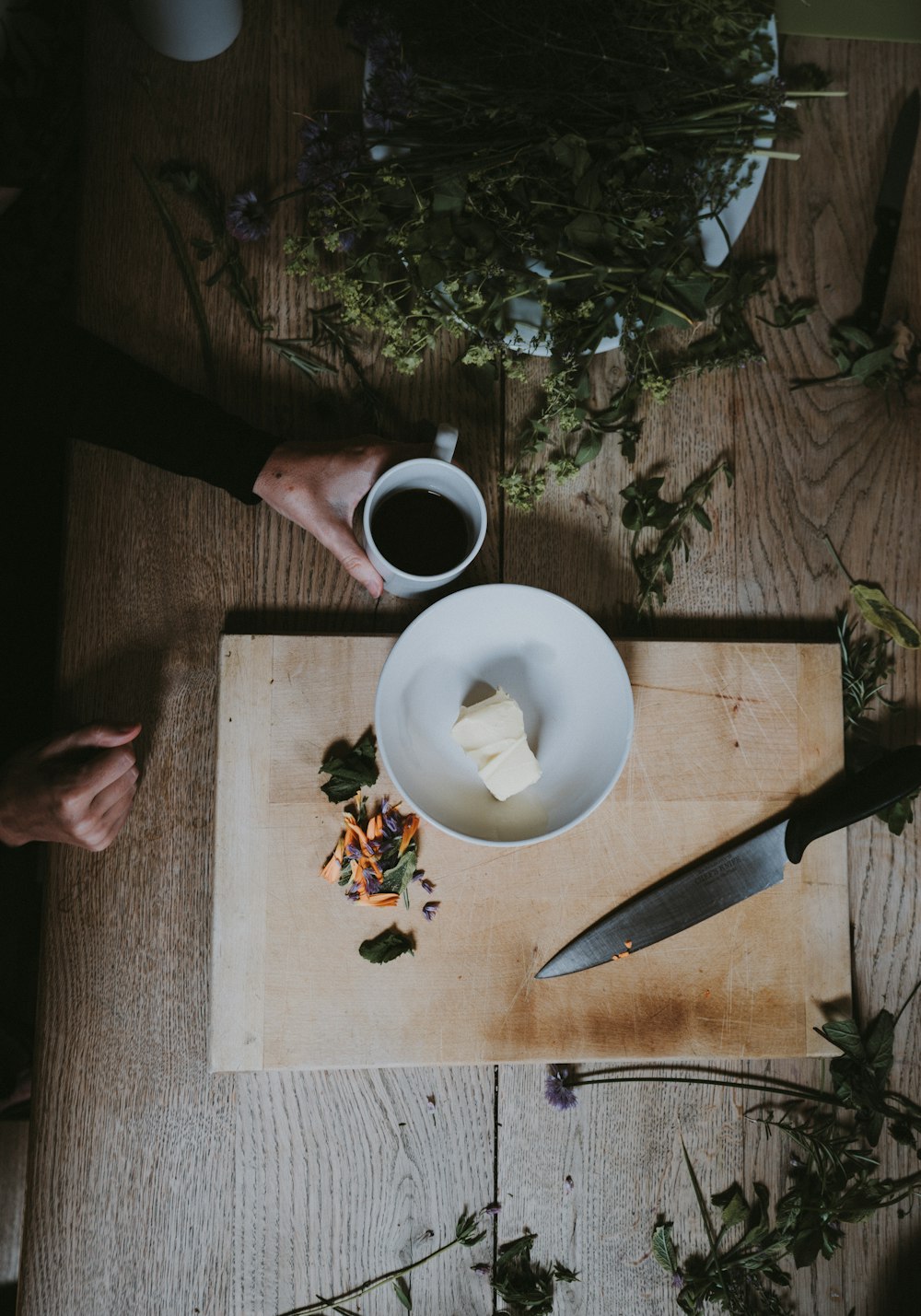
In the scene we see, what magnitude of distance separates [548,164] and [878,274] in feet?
1.51

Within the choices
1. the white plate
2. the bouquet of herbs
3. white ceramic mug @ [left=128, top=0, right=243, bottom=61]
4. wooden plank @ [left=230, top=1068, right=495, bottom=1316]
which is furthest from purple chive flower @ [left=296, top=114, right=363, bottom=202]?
wooden plank @ [left=230, top=1068, right=495, bottom=1316]

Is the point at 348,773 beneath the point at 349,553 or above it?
beneath

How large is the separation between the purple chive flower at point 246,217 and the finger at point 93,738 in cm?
57

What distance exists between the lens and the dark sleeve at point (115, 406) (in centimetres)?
90

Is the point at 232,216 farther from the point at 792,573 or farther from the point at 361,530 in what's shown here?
the point at 792,573

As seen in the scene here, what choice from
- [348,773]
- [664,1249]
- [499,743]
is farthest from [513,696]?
[664,1249]

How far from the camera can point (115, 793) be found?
90 cm

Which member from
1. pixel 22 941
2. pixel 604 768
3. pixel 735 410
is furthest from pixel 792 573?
pixel 22 941

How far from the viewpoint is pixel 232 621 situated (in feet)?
3.15

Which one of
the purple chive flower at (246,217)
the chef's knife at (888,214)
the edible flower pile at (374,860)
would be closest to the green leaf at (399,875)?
the edible flower pile at (374,860)

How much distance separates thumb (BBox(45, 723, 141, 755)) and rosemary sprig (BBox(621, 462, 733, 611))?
0.59m

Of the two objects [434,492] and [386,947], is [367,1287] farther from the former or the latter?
[434,492]

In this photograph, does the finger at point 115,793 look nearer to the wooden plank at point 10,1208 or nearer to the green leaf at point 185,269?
the green leaf at point 185,269

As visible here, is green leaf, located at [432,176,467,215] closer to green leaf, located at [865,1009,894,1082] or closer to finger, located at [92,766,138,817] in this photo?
finger, located at [92,766,138,817]
